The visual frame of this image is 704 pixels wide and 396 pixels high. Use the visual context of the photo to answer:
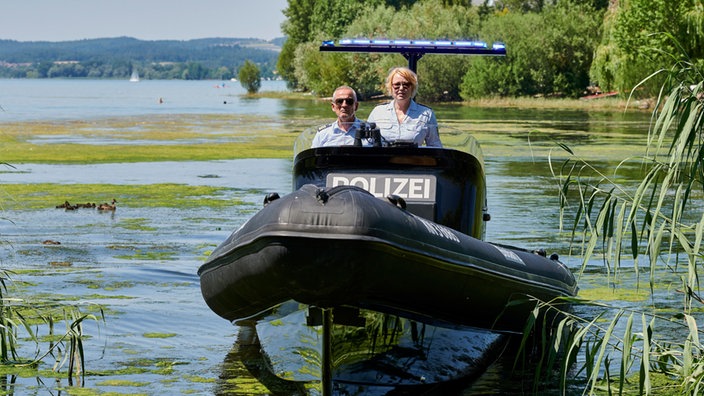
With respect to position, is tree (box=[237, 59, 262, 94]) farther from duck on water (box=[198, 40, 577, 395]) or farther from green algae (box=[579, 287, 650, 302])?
duck on water (box=[198, 40, 577, 395])

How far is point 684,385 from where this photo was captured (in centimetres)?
532

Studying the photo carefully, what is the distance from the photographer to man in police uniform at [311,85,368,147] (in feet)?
25.0

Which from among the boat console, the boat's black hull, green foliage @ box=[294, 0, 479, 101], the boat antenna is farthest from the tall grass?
green foliage @ box=[294, 0, 479, 101]

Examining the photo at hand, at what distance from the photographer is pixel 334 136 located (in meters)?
7.67

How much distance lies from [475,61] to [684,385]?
68164mm

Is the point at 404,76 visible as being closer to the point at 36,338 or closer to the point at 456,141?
the point at 456,141

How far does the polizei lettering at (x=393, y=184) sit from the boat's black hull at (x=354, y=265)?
80cm

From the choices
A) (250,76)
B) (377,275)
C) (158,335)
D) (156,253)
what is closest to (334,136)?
(158,335)

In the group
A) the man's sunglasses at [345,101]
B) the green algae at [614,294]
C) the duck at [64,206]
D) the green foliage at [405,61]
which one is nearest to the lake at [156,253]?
the duck at [64,206]

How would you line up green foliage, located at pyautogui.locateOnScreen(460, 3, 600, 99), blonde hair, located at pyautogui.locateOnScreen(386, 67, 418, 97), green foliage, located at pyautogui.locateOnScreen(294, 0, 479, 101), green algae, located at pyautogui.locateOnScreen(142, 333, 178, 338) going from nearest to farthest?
blonde hair, located at pyautogui.locateOnScreen(386, 67, 418, 97), green algae, located at pyautogui.locateOnScreen(142, 333, 178, 338), green foliage, located at pyautogui.locateOnScreen(460, 3, 600, 99), green foliage, located at pyautogui.locateOnScreen(294, 0, 479, 101)

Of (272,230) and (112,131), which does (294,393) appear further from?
(112,131)

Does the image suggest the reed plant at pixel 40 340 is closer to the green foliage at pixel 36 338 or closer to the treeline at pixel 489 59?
the green foliage at pixel 36 338

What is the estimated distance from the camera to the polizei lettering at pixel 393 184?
6918mm

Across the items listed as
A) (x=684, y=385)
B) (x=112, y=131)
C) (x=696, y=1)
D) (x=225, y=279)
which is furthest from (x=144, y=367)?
(x=696, y=1)
